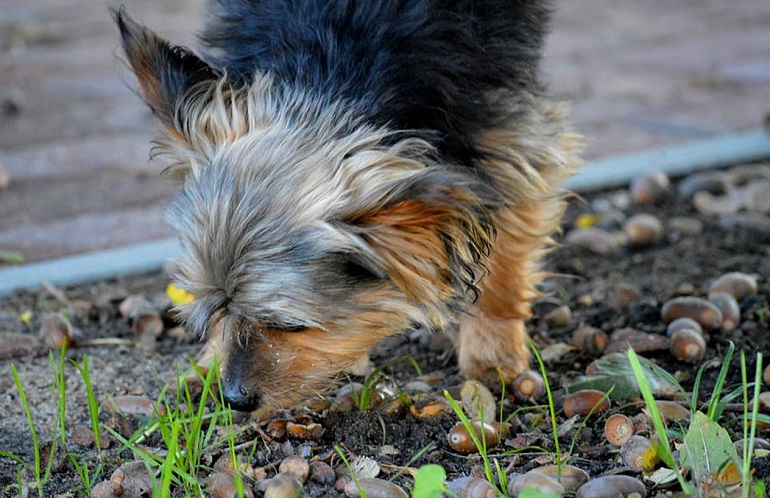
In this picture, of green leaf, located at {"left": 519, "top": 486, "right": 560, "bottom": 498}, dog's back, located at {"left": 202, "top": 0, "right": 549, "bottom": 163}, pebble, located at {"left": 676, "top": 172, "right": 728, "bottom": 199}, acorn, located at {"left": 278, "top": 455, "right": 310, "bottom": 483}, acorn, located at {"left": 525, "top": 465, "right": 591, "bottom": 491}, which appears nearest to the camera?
green leaf, located at {"left": 519, "top": 486, "right": 560, "bottom": 498}

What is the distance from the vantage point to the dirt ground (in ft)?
9.03

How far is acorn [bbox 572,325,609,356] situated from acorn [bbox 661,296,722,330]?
23 cm

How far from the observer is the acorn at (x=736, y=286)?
12.0ft

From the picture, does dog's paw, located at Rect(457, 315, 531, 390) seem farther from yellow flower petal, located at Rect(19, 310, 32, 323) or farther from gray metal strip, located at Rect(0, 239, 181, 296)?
yellow flower petal, located at Rect(19, 310, 32, 323)

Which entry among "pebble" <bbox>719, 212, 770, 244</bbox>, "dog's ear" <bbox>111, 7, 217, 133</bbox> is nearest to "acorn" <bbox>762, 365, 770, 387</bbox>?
"pebble" <bbox>719, 212, 770, 244</bbox>

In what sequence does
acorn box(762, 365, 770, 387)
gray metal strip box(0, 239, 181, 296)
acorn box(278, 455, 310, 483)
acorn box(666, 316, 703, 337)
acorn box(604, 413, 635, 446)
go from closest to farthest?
1. acorn box(278, 455, 310, 483)
2. acorn box(604, 413, 635, 446)
3. acorn box(762, 365, 770, 387)
4. acorn box(666, 316, 703, 337)
5. gray metal strip box(0, 239, 181, 296)

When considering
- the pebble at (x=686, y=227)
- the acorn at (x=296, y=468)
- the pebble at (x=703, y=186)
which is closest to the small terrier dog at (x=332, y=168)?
the acorn at (x=296, y=468)

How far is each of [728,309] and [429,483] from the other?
5.47 feet

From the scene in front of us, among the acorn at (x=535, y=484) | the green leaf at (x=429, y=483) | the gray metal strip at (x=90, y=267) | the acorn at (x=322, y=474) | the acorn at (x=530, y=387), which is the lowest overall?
the gray metal strip at (x=90, y=267)

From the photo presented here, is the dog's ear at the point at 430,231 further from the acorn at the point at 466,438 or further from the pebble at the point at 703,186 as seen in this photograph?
the pebble at the point at 703,186

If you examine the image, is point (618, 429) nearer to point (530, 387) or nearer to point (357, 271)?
point (530, 387)

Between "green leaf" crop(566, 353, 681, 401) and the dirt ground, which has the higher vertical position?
"green leaf" crop(566, 353, 681, 401)

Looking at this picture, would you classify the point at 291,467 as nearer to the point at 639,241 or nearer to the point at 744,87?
the point at 639,241

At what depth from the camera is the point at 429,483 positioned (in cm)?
218
